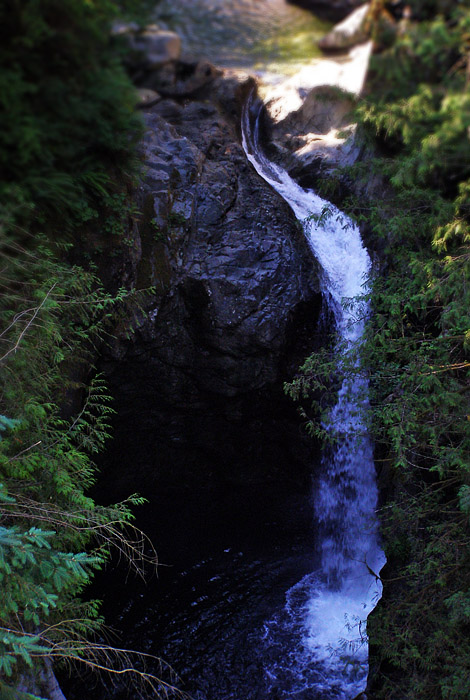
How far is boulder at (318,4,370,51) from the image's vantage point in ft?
9.75

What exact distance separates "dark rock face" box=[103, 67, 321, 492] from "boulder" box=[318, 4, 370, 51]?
3332 millimetres

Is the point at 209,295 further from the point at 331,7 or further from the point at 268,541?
the point at 268,541

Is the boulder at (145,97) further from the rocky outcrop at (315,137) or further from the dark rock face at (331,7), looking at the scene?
the rocky outcrop at (315,137)

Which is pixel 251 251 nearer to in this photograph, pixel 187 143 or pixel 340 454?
pixel 187 143

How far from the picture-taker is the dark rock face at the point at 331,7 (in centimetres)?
313

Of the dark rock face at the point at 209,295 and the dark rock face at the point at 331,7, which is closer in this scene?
the dark rock face at the point at 331,7

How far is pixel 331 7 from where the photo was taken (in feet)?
10.7

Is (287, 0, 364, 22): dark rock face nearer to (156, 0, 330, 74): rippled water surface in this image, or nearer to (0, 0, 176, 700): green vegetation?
(156, 0, 330, 74): rippled water surface

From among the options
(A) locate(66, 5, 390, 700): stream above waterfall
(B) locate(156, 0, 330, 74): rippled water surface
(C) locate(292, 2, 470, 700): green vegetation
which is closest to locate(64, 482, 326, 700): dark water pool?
(A) locate(66, 5, 390, 700): stream above waterfall

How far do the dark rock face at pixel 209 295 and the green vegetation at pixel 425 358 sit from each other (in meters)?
1.83

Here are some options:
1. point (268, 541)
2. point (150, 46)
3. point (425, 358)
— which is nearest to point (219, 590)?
point (268, 541)

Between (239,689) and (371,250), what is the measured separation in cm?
636

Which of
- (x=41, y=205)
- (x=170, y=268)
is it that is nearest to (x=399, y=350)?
(x=170, y=268)

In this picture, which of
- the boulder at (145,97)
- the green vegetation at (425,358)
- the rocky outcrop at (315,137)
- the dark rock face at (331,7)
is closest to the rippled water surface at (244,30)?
the dark rock face at (331,7)
